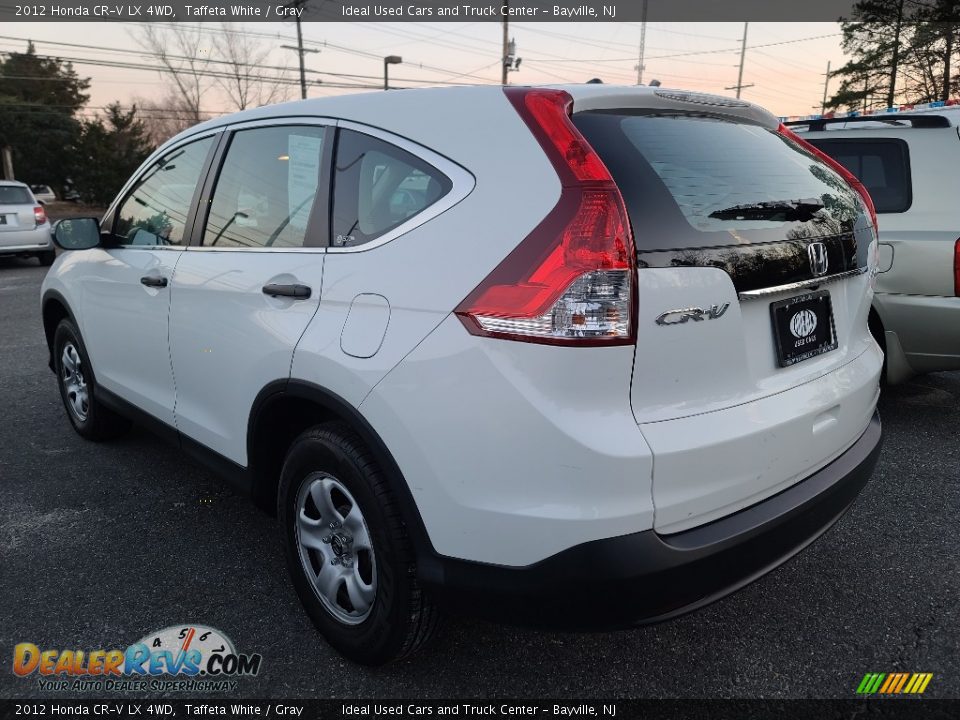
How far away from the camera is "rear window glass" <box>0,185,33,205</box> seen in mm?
12947

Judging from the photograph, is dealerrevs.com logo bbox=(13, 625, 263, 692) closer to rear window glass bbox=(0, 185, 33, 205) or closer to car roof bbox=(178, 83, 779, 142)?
car roof bbox=(178, 83, 779, 142)

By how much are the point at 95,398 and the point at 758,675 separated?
3489 millimetres

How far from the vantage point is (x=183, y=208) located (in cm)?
300

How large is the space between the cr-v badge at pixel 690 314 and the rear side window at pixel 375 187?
0.65 meters

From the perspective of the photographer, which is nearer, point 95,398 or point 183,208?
point 183,208

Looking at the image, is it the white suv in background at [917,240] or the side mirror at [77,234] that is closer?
the side mirror at [77,234]

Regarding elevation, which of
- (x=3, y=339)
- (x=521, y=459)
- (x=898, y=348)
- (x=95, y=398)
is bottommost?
(x=3, y=339)

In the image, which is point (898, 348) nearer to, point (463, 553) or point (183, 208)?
point (463, 553)

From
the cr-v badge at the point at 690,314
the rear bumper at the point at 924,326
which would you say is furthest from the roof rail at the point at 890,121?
the cr-v badge at the point at 690,314

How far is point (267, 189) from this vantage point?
2.54 meters

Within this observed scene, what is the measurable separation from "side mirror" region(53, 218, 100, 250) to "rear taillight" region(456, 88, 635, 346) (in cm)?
258

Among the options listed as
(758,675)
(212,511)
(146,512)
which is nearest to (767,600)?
(758,675)

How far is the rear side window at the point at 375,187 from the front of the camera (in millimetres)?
1924

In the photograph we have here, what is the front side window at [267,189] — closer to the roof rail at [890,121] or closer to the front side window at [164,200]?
the front side window at [164,200]
